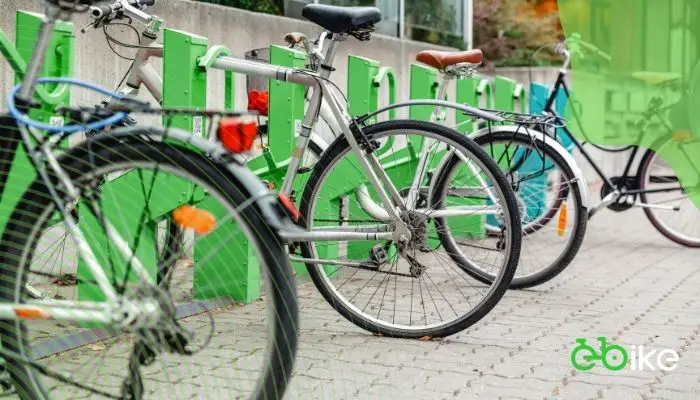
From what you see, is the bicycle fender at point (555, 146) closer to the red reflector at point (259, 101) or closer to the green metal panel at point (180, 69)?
the red reflector at point (259, 101)

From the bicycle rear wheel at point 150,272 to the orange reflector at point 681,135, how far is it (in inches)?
237

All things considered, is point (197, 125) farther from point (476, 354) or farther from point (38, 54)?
point (38, 54)

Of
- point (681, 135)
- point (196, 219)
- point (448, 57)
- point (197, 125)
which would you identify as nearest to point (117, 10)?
point (197, 125)

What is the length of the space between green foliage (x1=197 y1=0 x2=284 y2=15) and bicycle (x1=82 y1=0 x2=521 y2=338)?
8.18 ft

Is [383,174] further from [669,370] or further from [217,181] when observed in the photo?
[217,181]

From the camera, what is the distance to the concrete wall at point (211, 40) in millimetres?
5633

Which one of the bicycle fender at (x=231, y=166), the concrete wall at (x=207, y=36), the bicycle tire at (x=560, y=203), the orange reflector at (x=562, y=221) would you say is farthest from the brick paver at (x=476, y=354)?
the concrete wall at (x=207, y=36)

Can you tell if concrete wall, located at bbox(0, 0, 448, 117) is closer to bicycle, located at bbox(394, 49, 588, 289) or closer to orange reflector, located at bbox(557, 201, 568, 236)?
bicycle, located at bbox(394, 49, 588, 289)

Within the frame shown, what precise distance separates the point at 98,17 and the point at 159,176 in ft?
6.21

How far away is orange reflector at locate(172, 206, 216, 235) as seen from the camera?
2.62 meters

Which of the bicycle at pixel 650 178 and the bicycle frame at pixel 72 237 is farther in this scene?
the bicycle at pixel 650 178

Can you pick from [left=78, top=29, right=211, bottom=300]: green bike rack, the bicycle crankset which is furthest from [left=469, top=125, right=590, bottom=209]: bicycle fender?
[left=78, top=29, right=211, bottom=300]: green bike rack

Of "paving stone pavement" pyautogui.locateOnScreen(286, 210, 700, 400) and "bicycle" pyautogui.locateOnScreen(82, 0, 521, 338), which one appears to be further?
"bicycle" pyautogui.locateOnScreen(82, 0, 521, 338)

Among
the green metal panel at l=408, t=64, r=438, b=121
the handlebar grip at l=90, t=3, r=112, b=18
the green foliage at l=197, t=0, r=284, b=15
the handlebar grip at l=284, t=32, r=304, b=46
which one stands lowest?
the green metal panel at l=408, t=64, r=438, b=121
